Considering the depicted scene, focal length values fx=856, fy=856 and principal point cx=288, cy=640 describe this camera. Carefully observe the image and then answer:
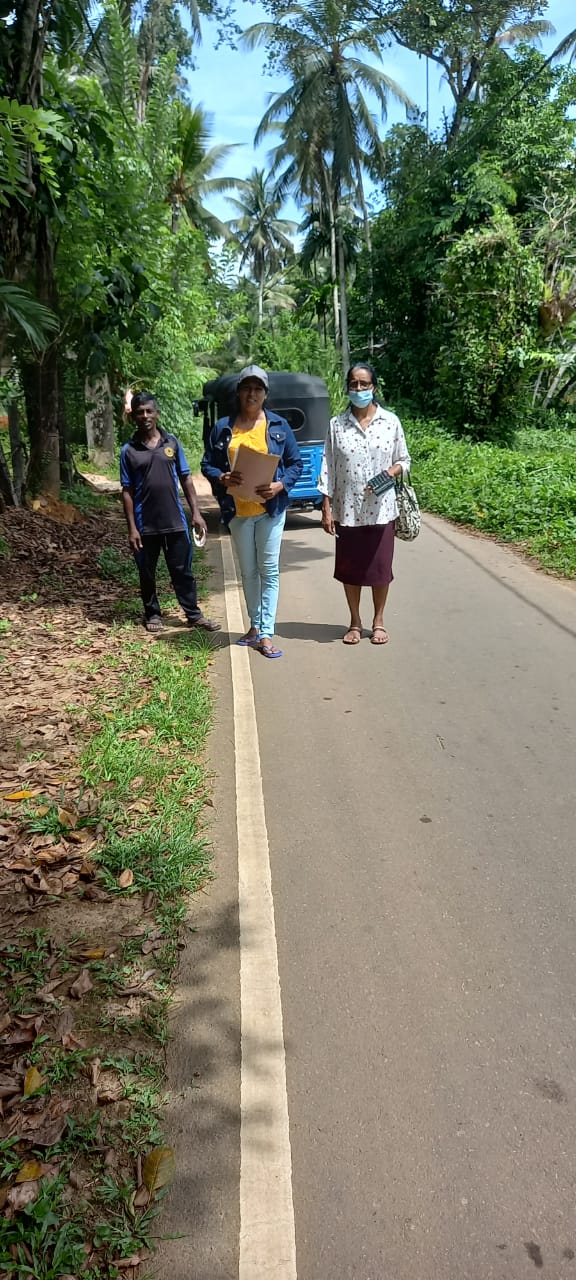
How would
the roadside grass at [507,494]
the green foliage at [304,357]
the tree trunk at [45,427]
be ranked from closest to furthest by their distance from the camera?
the roadside grass at [507,494]
the tree trunk at [45,427]
the green foliage at [304,357]

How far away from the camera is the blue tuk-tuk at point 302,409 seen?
13031mm

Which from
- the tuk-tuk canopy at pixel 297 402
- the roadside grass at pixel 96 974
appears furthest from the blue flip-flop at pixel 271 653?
the tuk-tuk canopy at pixel 297 402

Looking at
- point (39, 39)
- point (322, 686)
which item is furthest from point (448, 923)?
point (39, 39)

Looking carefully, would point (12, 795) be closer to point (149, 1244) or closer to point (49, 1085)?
point (49, 1085)

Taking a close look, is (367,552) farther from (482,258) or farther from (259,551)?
(482,258)

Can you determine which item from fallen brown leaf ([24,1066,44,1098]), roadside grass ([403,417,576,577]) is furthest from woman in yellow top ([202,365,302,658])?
roadside grass ([403,417,576,577])

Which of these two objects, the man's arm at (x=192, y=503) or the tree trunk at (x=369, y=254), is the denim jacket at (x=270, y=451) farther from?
the tree trunk at (x=369, y=254)

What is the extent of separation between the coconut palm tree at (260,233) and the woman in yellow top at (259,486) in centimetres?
4229

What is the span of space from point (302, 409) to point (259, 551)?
7625mm

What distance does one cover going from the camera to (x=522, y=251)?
18.6 metres

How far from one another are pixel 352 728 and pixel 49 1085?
299 cm

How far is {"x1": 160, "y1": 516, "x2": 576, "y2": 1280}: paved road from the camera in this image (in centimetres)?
210

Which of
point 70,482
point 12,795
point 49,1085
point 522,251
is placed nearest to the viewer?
point 49,1085

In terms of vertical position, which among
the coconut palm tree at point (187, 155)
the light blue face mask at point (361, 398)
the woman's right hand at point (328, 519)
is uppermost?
the coconut palm tree at point (187, 155)
